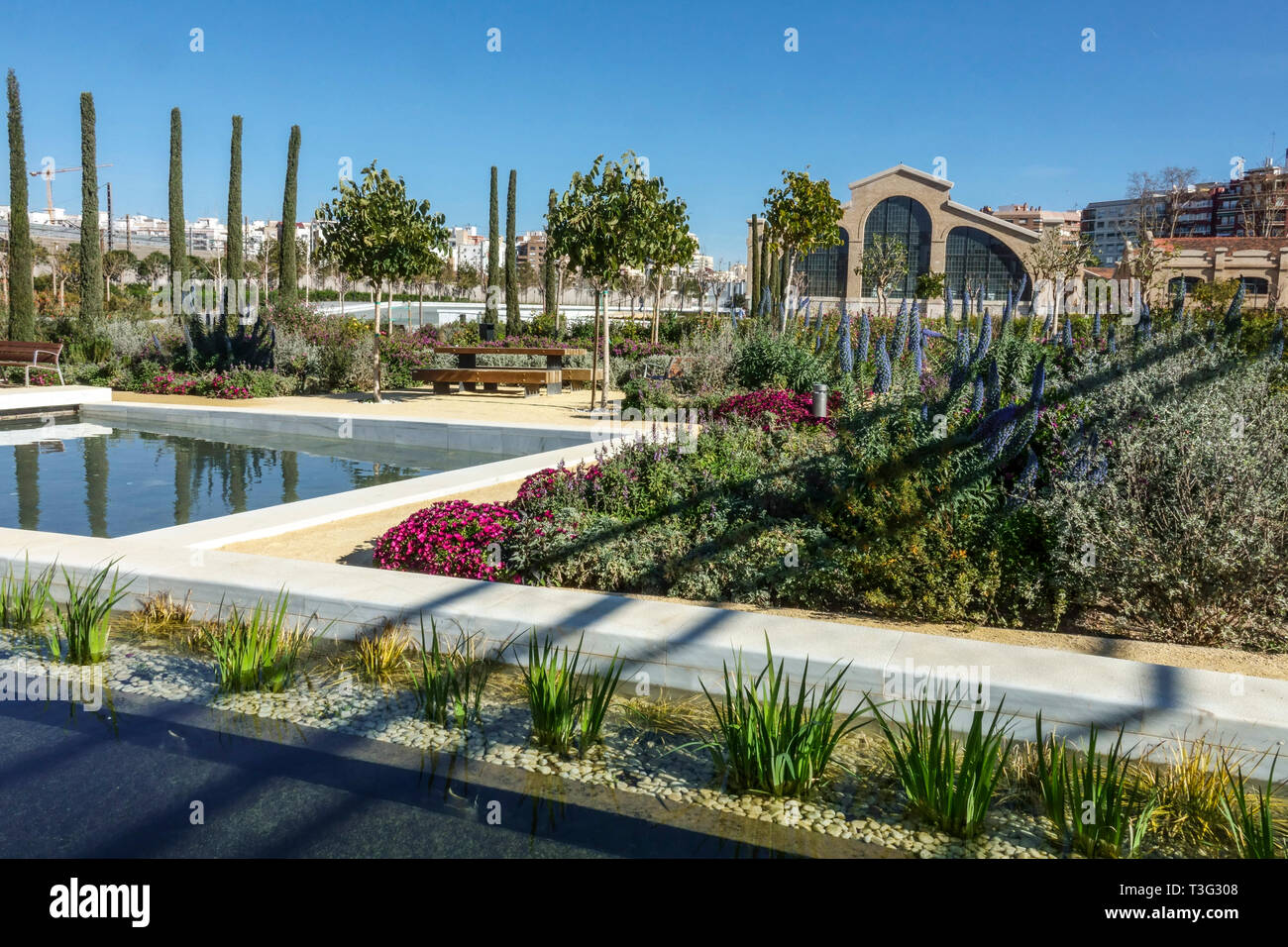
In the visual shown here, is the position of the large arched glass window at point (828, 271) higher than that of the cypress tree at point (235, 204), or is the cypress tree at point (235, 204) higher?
the large arched glass window at point (828, 271)

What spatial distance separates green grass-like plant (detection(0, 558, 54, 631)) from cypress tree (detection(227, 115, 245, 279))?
2232 cm

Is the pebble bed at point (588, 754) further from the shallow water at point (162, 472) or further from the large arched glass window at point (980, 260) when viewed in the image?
the large arched glass window at point (980, 260)

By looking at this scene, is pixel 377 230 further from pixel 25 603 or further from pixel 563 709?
pixel 563 709

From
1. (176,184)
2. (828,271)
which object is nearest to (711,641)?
(176,184)

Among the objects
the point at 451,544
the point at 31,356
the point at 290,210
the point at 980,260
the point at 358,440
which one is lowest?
the point at 451,544

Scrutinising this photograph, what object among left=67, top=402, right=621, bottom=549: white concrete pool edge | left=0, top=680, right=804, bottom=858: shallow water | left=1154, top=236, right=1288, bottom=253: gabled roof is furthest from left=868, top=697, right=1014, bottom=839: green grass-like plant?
left=1154, top=236, right=1288, bottom=253: gabled roof

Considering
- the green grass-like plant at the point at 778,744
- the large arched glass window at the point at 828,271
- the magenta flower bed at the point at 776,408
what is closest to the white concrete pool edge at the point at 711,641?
the green grass-like plant at the point at 778,744

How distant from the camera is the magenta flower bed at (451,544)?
5621mm

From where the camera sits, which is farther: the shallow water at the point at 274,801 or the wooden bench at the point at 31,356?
the wooden bench at the point at 31,356

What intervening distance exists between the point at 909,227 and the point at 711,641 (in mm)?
55510

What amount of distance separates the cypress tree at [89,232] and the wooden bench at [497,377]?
9.61m

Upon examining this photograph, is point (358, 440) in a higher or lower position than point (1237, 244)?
lower

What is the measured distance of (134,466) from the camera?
33.6 feet

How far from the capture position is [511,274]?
27.8m
